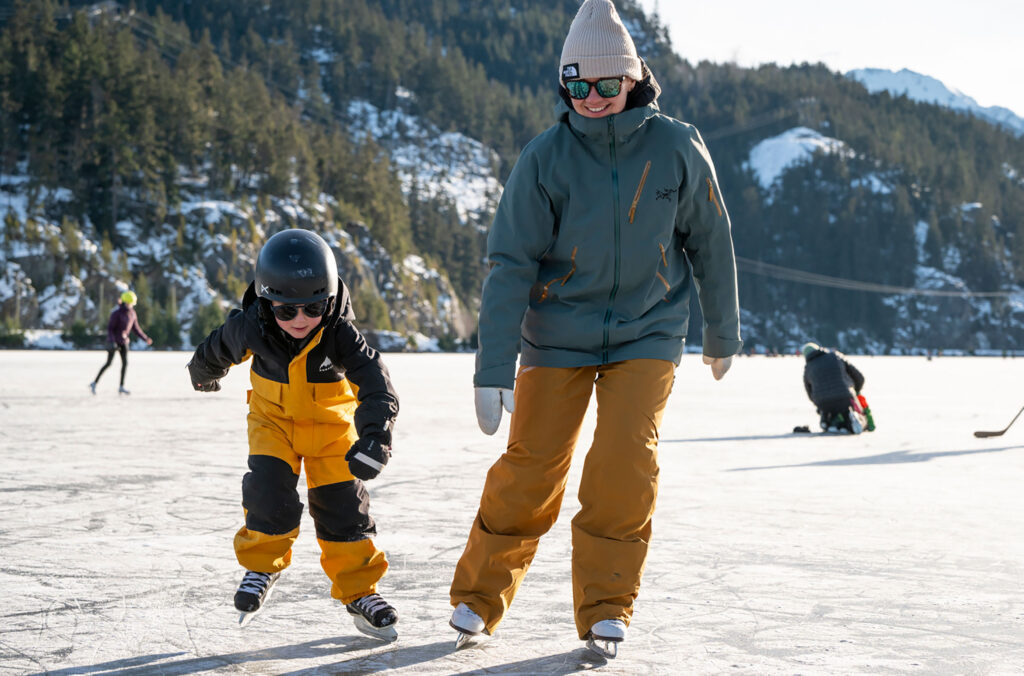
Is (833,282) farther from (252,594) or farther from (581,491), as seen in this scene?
(252,594)

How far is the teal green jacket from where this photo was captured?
2619 millimetres

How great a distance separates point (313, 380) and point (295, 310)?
0.19m

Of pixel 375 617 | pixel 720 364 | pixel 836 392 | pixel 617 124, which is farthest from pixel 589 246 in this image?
pixel 836 392

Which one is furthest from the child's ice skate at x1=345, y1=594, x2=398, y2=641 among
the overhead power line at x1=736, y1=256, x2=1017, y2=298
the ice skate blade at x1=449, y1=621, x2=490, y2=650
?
the overhead power line at x1=736, y1=256, x2=1017, y2=298

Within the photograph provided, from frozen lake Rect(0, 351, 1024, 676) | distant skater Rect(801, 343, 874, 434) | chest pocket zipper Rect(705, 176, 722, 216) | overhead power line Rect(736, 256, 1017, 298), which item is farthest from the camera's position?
overhead power line Rect(736, 256, 1017, 298)

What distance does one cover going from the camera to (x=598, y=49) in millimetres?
2688

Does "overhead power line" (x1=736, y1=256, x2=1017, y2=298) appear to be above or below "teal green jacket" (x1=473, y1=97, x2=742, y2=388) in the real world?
above

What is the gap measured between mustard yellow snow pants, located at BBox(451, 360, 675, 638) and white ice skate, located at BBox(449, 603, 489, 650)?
0.12ft

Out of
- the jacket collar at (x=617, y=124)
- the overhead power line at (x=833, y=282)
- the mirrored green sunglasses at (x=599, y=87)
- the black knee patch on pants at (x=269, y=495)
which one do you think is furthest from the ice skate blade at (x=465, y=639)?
the overhead power line at (x=833, y=282)

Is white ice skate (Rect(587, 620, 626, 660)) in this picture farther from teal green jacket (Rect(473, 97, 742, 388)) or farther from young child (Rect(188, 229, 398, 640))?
teal green jacket (Rect(473, 97, 742, 388))

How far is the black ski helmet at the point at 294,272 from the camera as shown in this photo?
2.59 m

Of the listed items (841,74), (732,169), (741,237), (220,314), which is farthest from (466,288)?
(841,74)

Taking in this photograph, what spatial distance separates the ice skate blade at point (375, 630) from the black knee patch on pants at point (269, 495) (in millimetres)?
315

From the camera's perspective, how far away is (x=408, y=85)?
128 meters
